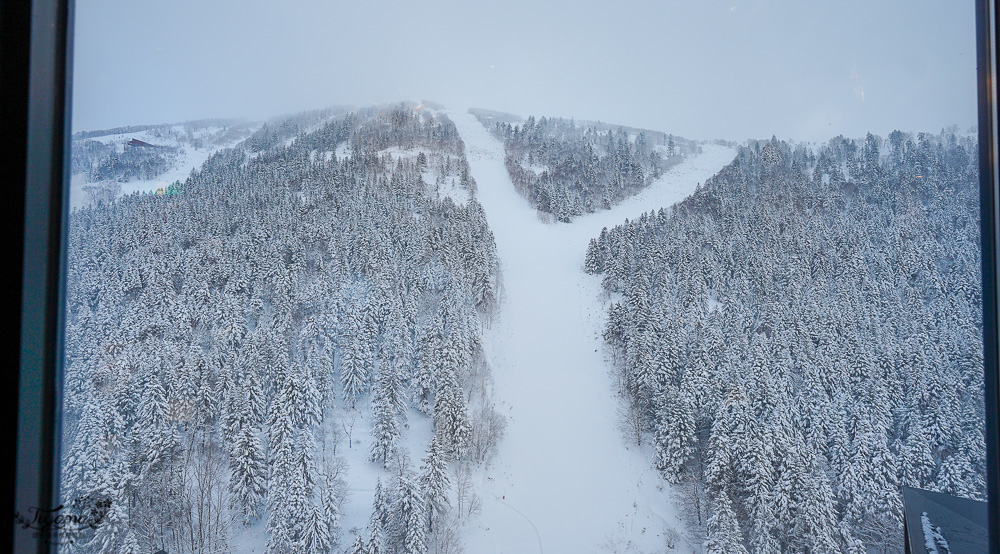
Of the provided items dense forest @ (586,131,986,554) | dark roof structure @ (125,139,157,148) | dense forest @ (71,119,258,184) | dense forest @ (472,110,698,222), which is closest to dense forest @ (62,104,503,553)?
dense forest @ (71,119,258,184)

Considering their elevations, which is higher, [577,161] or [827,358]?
[577,161]

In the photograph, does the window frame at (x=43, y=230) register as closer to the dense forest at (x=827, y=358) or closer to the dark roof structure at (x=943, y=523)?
the dense forest at (x=827, y=358)

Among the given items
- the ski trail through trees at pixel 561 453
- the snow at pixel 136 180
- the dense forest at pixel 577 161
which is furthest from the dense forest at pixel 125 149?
the dense forest at pixel 577 161

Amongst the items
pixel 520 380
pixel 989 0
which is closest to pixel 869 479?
pixel 520 380

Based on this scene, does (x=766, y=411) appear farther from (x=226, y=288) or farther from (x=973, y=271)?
(x=226, y=288)

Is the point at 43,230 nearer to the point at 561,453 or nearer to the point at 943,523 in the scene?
the point at 943,523

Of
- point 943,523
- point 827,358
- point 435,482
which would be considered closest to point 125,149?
point 943,523

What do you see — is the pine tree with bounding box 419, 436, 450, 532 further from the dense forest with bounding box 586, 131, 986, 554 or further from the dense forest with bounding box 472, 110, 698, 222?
the dense forest with bounding box 472, 110, 698, 222
